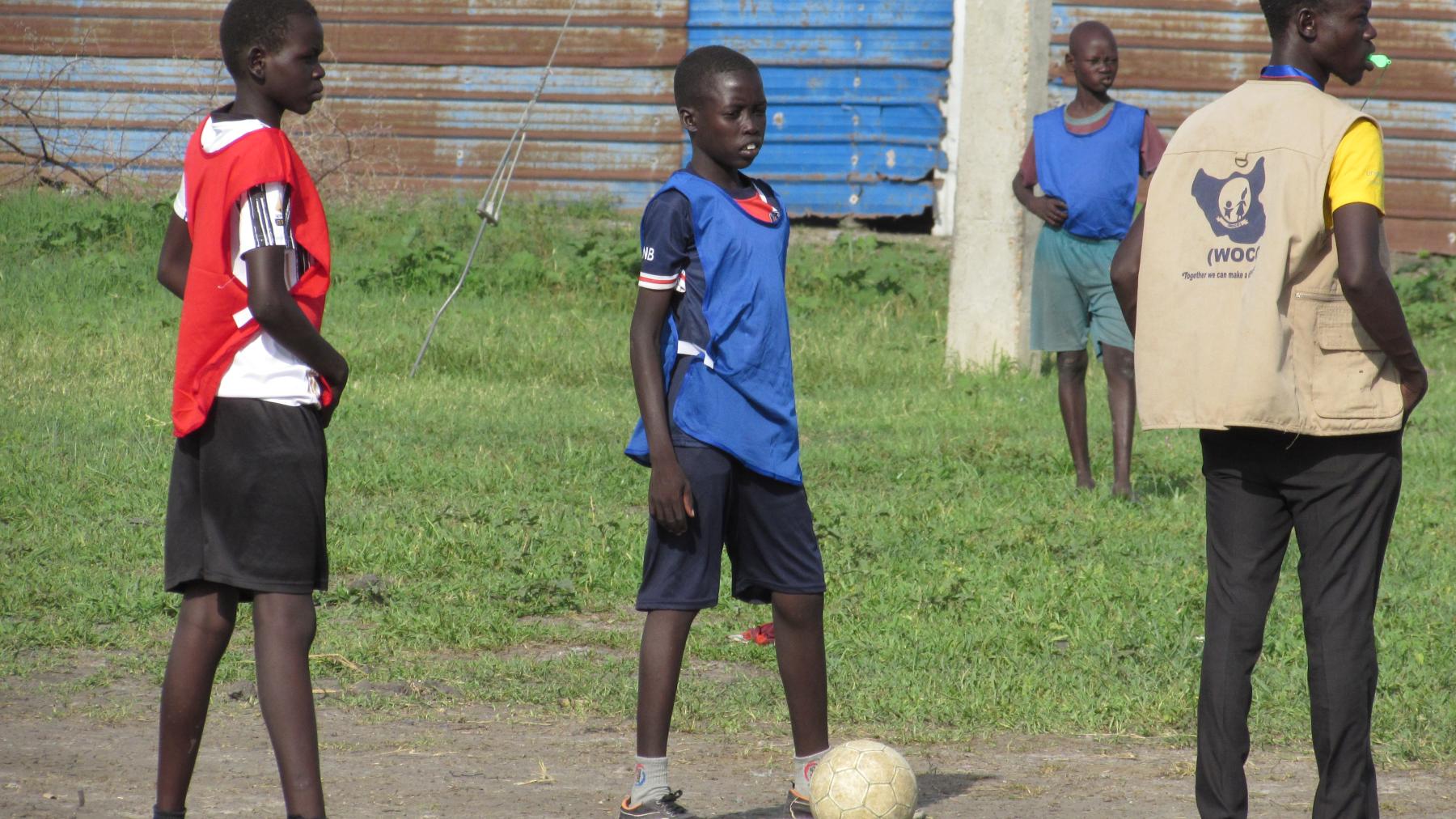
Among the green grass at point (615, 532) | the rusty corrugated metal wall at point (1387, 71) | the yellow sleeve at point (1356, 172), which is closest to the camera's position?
the yellow sleeve at point (1356, 172)

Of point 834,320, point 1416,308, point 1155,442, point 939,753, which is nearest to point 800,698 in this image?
point 939,753

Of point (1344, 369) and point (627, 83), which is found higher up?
point (627, 83)

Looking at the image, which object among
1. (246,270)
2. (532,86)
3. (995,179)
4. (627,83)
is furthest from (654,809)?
(532,86)

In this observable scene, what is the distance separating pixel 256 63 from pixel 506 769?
190cm

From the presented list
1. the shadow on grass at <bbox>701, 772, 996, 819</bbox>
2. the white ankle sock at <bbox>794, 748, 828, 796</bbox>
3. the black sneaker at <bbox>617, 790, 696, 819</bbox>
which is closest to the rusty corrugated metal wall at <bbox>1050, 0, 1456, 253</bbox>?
the shadow on grass at <bbox>701, 772, 996, 819</bbox>

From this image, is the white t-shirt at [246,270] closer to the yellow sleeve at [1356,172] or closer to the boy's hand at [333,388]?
the boy's hand at [333,388]

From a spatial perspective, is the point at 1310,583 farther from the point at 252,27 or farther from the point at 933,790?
the point at 252,27

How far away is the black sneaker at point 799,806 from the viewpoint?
3.83 metres

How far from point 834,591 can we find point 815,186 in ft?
27.2

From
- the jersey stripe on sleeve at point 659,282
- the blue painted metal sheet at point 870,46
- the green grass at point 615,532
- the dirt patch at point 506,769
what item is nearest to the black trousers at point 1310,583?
the dirt patch at point 506,769

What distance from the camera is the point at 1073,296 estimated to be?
7301mm

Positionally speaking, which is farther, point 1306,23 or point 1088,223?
point 1088,223

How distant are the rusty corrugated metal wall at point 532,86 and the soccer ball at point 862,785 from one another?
33.6 ft

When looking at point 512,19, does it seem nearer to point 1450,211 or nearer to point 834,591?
point 1450,211
